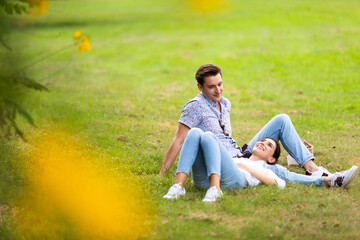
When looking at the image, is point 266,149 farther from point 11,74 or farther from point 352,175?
point 11,74

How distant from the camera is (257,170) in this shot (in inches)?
198

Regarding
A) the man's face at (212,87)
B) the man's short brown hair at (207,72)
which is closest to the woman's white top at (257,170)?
the man's face at (212,87)

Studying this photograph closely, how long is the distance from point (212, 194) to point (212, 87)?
1.32 meters

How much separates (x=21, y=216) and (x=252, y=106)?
6.72m

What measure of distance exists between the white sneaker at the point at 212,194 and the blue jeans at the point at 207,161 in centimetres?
14

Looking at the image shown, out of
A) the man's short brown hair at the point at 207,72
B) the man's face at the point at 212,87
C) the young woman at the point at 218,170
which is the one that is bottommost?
the young woman at the point at 218,170

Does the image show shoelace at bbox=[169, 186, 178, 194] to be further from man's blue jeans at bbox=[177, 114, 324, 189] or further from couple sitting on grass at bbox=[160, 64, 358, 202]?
man's blue jeans at bbox=[177, 114, 324, 189]

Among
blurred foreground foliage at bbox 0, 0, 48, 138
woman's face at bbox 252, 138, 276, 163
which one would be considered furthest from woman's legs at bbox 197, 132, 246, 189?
blurred foreground foliage at bbox 0, 0, 48, 138

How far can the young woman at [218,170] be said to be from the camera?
456 cm

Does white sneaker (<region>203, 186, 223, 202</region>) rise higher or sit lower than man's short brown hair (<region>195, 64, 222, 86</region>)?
lower

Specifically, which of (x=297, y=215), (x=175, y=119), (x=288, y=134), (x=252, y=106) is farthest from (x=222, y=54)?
(x=297, y=215)

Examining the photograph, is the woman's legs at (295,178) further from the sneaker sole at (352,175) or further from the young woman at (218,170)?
the sneaker sole at (352,175)

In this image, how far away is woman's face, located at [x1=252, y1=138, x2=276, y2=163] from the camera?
527 cm

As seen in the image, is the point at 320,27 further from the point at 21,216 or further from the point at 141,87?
the point at 21,216
